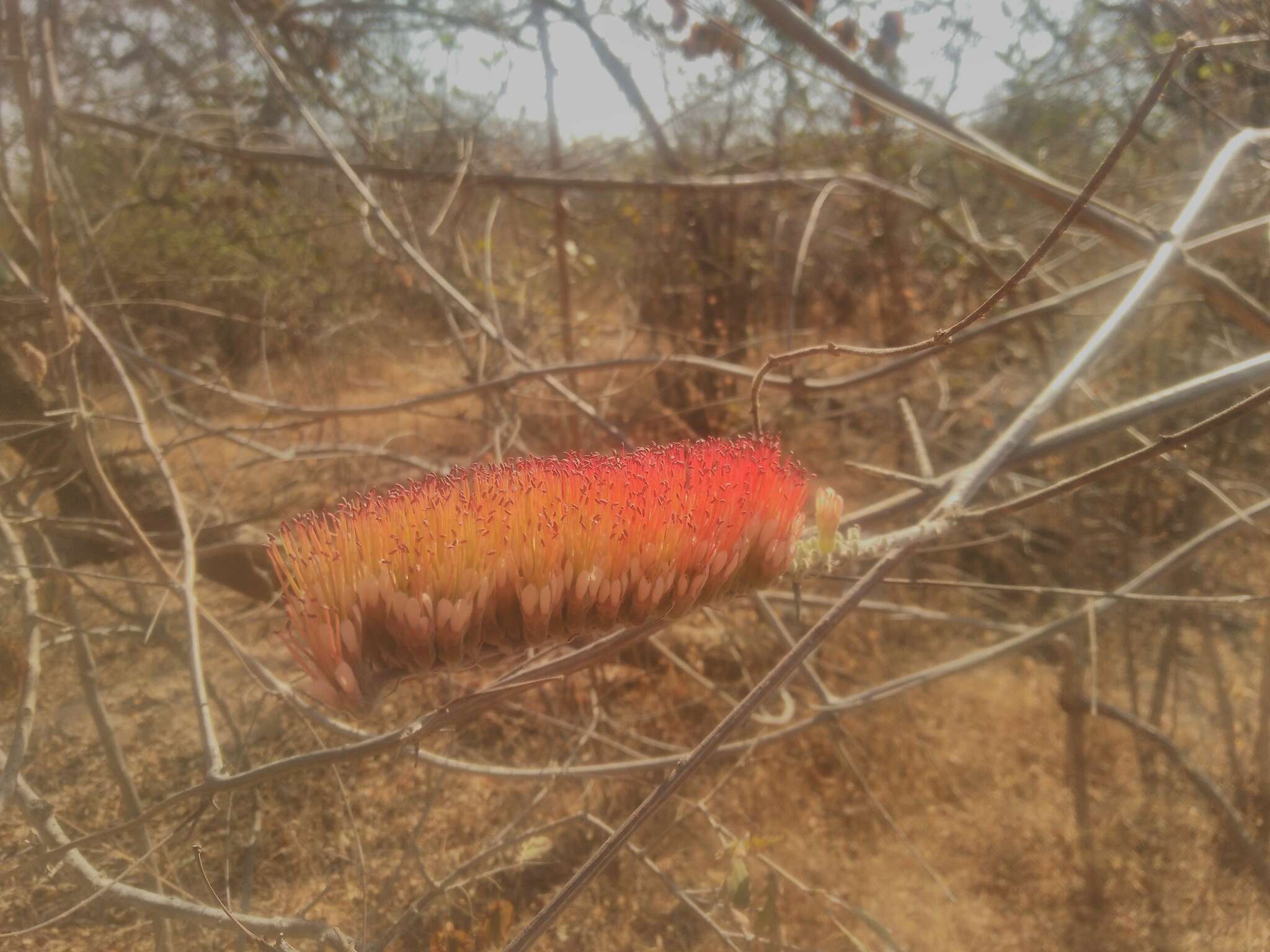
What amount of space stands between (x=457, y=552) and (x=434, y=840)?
62cm

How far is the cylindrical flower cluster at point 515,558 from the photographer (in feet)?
1.45

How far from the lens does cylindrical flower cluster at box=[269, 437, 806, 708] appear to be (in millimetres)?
443

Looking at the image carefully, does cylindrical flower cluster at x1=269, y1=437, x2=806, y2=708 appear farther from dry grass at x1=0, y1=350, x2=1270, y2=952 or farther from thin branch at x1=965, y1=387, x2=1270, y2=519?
dry grass at x1=0, y1=350, x2=1270, y2=952

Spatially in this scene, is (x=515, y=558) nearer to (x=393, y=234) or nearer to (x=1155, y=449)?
(x=1155, y=449)

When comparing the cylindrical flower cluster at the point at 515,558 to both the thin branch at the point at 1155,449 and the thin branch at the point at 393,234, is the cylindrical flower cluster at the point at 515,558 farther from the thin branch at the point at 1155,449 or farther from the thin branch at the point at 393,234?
the thin branch at the point at 393,234

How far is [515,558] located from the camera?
1.55 ft

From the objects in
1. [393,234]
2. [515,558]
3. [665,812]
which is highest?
[393,234]

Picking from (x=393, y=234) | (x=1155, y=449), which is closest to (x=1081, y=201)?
(x=1155, y=449)

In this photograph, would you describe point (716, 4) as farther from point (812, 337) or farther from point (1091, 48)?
point (1091, 48)

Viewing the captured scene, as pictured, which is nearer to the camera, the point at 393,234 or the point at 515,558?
the point at 515,558

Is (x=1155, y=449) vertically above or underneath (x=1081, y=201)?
underneath

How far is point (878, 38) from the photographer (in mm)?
2299

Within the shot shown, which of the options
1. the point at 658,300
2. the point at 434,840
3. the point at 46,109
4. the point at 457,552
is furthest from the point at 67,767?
the point at 658,300

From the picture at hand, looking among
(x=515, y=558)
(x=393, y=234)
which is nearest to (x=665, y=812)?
(x=515, y=558)
